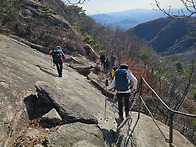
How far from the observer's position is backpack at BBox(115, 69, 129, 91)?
5.24 metres

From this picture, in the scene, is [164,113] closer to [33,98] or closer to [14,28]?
[33,98]

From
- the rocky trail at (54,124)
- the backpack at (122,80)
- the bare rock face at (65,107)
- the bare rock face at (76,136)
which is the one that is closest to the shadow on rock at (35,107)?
the rocky trail at (54,124)

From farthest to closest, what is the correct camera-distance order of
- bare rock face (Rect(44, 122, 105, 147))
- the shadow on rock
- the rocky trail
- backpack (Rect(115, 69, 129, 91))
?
1. backpack (Rect(115, 69, 129, 91))
2. the shadow on rock
3. the rocky trail
4. bare rock face (Rect(44, 122, 105, 147))

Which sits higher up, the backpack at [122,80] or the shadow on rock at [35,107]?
the backpack at [122,80]

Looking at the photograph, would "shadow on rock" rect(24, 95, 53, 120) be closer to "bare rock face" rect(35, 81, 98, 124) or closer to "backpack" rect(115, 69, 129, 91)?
"bare rock face" rect(35, 81, 98, 124)

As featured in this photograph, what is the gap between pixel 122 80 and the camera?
526 centimetres

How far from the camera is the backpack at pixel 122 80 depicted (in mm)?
5238

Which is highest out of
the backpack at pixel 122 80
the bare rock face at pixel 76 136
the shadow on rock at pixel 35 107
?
the backpack at pixel 122 80

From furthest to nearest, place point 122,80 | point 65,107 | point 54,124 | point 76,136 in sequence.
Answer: point 122,80 → point 65,107 → point 54,124 → point 76,136

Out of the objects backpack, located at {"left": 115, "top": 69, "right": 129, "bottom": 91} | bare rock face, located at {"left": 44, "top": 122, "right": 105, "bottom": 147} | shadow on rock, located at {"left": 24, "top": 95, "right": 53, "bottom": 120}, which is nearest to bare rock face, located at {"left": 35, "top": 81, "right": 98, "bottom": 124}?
shadow on rock, located at {"left": 24, "top": 95, "right": 53, "bottom": 120}

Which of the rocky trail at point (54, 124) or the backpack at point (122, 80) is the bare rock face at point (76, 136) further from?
the backpack at point (122, 80)

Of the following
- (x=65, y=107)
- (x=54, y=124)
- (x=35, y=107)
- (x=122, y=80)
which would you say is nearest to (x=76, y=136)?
(x=54, y=124)

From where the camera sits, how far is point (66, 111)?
4941 millimetres

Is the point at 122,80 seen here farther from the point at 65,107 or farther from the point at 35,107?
the point at 35,107
